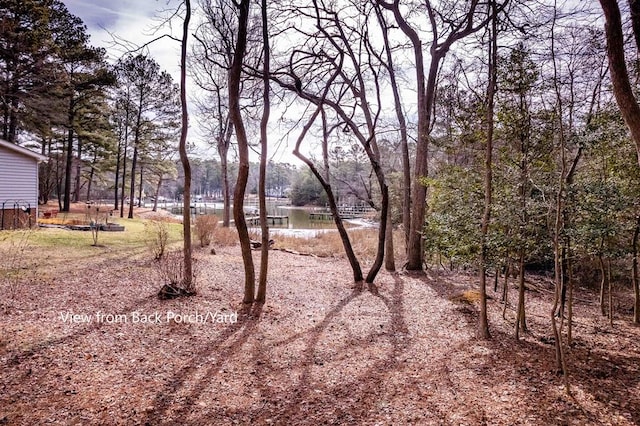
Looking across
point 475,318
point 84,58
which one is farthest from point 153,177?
point 475,318

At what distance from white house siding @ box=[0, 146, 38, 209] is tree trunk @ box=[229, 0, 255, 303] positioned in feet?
36.8

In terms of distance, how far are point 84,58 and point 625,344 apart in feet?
58.1

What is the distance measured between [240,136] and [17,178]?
1179 centimetres

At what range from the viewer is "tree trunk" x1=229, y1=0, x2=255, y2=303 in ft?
14.4

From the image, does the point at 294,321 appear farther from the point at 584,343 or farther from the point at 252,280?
the point at 584,343

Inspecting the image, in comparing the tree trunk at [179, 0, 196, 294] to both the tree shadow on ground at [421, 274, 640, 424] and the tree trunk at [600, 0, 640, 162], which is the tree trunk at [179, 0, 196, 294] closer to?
the tree shadow on ground at [421, 274, 640, 424]

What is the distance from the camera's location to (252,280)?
5.09 metres

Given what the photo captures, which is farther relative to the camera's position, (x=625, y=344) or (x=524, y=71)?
(x=625, y=344)

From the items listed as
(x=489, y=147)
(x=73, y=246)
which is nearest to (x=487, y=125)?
(x=489, y=147)

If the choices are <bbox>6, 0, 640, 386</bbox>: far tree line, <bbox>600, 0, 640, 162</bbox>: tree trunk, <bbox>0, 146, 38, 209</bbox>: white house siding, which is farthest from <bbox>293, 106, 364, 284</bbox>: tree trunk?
<bbox>0, 146, 38, 209</bbox>: white house siding

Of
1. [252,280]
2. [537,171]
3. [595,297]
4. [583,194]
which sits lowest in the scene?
[595,297]

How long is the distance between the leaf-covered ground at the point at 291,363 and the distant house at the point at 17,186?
811 centimetres

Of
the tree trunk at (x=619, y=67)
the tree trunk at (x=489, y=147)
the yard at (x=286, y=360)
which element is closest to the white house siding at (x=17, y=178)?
the yard at (x=286, y=360)

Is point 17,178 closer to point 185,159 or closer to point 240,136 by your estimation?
point 185,159
